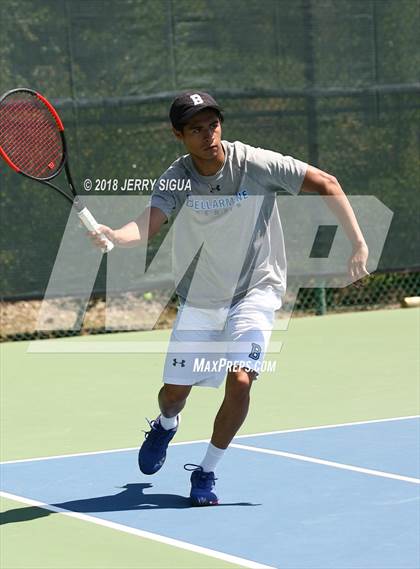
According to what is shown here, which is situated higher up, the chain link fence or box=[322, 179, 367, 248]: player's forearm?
the chain link fence

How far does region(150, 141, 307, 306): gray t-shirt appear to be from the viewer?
5.95 metres

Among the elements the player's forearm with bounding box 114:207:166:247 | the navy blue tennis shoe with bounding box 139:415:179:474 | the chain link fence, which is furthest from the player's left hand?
the chain link fence

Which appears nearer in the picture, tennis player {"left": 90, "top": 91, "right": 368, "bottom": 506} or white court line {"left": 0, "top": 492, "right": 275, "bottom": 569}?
white court line {"left": 0, "top": 492, "right": 275, "bottom": 569}

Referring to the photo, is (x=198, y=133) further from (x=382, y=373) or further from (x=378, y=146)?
(x=378, y=146)

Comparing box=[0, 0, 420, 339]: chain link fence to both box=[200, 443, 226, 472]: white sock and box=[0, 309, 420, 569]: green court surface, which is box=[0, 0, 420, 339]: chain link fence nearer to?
box=[0, 309, 420, 569]: green court surface

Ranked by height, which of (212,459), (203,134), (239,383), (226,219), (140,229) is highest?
(203,134)

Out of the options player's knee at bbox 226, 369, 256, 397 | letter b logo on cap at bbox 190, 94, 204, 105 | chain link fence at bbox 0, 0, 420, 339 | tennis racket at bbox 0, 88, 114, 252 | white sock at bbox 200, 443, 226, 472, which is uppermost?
chain link fence at bbox 0, 0, 420, 339

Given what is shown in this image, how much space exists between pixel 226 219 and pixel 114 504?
1286 mm

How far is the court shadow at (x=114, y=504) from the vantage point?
18.8 ft

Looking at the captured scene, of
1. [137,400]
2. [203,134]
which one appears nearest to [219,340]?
[203,134]

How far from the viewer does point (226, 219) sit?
6.00m

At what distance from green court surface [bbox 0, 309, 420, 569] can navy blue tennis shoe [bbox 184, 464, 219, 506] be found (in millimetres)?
499

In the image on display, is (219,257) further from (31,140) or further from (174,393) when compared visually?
(31,140)

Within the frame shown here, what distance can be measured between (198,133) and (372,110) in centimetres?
634
